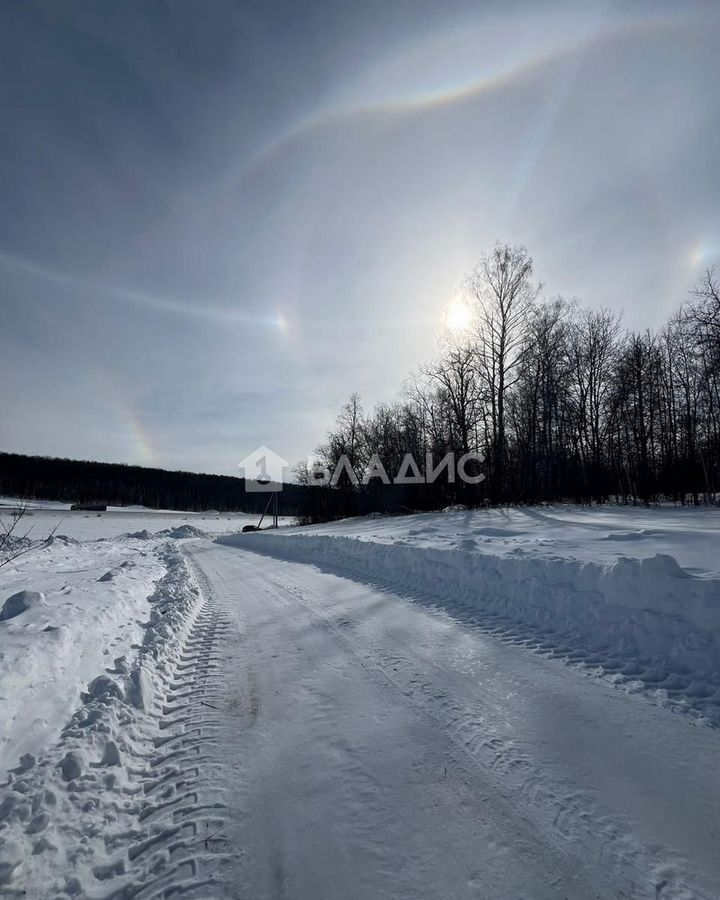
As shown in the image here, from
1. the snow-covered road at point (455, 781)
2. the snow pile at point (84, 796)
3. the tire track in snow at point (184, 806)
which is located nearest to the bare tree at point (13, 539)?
the snow pile at point (84, 796)

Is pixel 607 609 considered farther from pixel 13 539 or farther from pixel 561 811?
pixel 13 539

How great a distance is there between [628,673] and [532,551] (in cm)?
454

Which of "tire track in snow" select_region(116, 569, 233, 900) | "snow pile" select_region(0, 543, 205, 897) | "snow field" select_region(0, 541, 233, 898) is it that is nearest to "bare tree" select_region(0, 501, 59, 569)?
"snow pile" select_region(0, 543, 205, 897)

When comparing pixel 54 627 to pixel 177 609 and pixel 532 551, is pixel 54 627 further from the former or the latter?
pixel 532 551

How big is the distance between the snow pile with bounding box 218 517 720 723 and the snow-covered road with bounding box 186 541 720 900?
1.76ft

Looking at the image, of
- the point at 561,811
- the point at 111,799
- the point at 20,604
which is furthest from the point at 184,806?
the point at 20,604

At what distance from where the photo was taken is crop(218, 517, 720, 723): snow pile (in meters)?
4.27

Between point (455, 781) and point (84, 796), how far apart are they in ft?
7.56

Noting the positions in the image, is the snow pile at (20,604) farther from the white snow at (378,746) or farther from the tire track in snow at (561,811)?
the tire track in snow at (561,811)

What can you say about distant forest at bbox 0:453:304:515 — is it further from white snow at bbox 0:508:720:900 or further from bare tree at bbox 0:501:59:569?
white snow at bbox 0:508:720:900

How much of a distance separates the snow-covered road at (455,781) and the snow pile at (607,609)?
21.2 inches

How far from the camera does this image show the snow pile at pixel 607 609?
4.27 m

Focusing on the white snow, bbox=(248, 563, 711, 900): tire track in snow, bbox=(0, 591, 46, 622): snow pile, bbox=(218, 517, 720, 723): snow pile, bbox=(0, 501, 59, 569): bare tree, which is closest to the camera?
bbox=(248, 563, 711, 900): tire track in snow

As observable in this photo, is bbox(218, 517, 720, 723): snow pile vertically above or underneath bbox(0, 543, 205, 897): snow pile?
above
